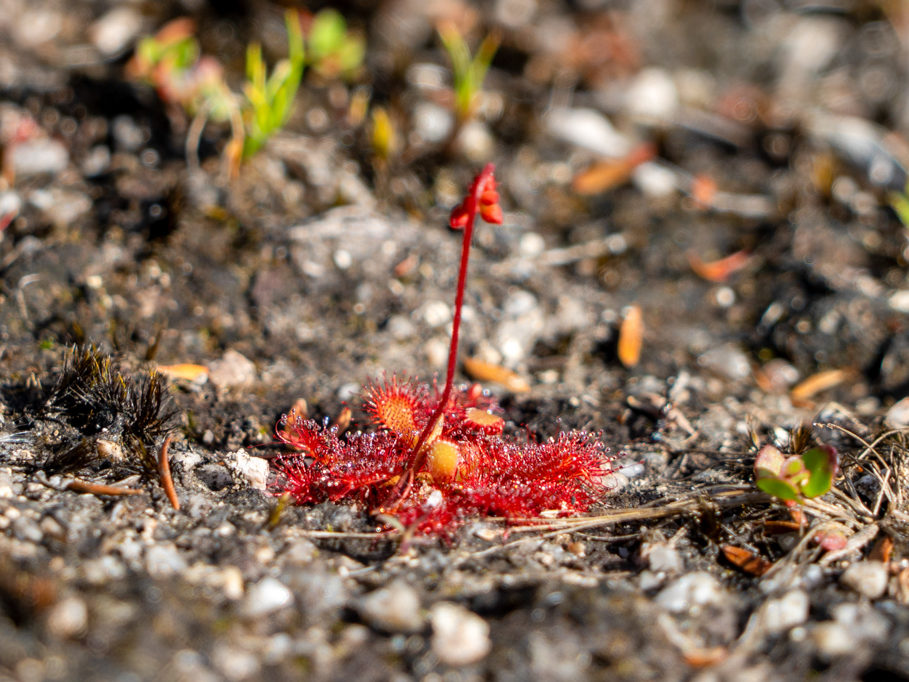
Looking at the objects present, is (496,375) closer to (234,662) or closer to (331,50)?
(234,662)

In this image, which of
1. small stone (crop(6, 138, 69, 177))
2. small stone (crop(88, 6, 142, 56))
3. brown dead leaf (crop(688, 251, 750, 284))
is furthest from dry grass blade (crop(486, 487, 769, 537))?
small stone (crop(88, 6, 142, 56))

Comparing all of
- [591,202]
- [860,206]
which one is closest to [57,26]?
→ [591,202]

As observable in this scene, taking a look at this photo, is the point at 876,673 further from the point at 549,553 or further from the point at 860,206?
the point at 860,206

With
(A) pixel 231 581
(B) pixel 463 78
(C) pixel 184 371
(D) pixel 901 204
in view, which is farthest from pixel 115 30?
(D) pixel 901 204

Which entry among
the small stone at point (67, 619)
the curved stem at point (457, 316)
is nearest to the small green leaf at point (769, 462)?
the curved stem at point (457, 316)

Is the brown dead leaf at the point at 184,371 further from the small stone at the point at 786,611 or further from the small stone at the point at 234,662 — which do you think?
the small stone at the point at 786,611
